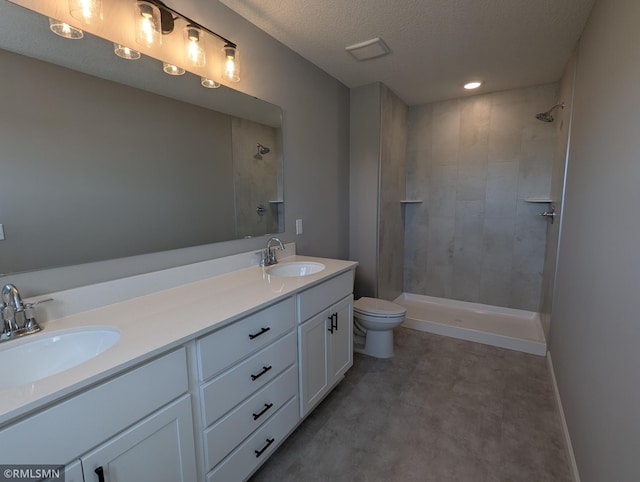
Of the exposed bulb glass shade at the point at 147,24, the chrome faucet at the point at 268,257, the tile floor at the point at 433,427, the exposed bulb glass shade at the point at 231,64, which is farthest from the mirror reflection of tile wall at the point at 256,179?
the tile floor at the point at 433,427

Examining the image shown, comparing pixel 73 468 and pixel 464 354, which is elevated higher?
pixel 73 468

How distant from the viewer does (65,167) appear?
3.73ft

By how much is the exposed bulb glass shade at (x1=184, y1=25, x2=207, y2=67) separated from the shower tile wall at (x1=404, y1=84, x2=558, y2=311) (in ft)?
8.73

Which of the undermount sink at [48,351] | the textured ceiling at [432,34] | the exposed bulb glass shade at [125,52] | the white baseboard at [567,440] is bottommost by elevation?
the white baseboard at [567,440]

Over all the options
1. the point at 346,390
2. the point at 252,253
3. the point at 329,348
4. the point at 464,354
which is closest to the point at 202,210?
the point at 252,253

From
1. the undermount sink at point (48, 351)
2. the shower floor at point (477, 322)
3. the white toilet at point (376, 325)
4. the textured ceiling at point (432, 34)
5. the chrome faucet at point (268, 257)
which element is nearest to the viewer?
the undermount sink at point (48, 351)

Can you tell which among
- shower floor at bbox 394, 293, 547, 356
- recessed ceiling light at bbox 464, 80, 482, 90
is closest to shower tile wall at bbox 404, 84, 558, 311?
shower floor at bbox 394, 293, 547, 356

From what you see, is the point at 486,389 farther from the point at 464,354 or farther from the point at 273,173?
the point at 273,173

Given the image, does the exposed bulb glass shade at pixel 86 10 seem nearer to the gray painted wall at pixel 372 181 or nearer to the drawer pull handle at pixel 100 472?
the drawer pull handle at pixel 100 472

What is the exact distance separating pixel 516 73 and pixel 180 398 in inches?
131

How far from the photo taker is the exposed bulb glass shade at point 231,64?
5.50 feet

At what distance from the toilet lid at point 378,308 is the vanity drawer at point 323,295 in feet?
1.58

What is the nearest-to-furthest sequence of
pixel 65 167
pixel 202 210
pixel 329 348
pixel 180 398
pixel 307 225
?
pixel 180 398
pixel 65 167
pixel 202 210
pixel 329 348
pixel 307 225

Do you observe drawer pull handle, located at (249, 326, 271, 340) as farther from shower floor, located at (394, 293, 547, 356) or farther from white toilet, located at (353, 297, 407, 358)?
shower floor, located at (394, 293, 547, 356)
